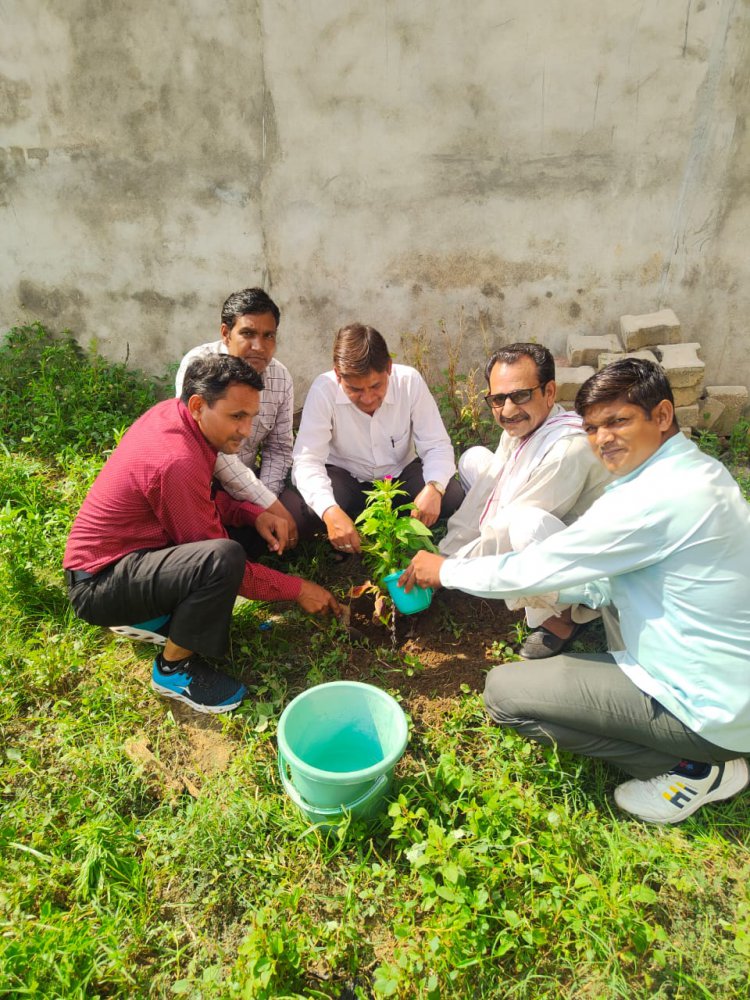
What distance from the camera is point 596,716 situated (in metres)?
2.20

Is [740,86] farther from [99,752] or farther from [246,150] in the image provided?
[99,752]

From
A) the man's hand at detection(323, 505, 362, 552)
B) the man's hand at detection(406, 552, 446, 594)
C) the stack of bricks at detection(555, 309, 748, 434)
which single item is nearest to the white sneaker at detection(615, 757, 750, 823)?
the man's hand at detection(406, 552, 446, 594)

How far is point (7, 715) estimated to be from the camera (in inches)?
104

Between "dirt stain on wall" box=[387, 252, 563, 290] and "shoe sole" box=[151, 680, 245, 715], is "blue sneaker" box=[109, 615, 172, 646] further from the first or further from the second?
"dirt stain on wall" box=[387, 252, 563, 290]

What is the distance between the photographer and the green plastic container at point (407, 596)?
2.71 metres

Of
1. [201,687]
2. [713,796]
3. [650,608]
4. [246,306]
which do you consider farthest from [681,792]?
[246,306]

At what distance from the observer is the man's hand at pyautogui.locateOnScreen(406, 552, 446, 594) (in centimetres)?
255

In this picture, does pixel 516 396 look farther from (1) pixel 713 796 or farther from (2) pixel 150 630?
(2) pixel 150 630

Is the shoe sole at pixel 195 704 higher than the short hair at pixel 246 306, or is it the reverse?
the short hair at pixel 246 306

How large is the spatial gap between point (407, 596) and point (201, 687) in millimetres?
937

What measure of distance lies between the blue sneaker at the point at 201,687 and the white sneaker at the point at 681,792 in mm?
1553

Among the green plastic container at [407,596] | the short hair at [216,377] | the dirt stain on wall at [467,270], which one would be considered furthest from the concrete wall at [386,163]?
the green plastic container at [407,596]

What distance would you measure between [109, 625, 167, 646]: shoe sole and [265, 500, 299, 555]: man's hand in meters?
0.75

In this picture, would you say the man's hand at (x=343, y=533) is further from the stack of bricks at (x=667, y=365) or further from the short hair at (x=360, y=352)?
the stack of bricks at (x=667, y=365)
